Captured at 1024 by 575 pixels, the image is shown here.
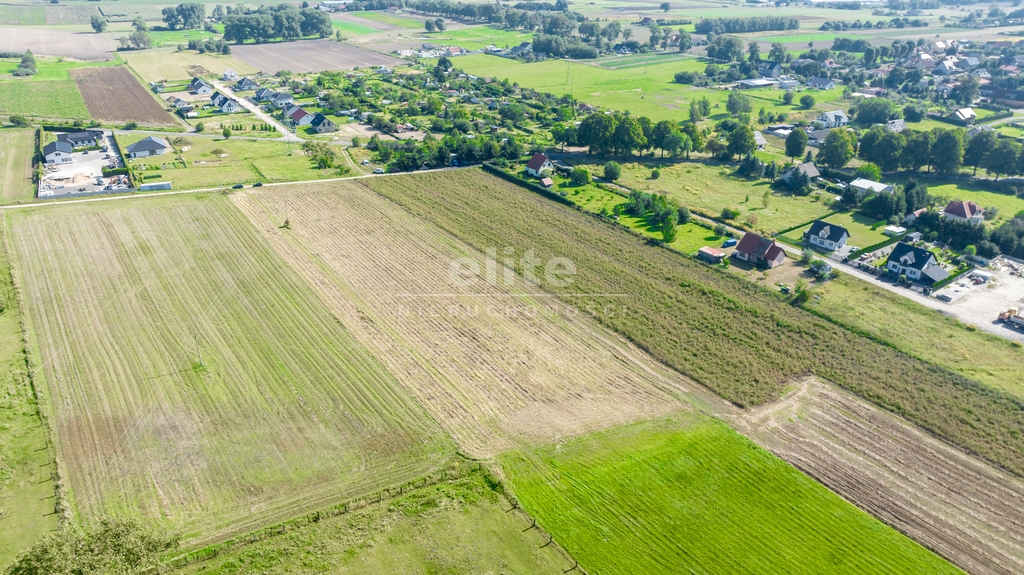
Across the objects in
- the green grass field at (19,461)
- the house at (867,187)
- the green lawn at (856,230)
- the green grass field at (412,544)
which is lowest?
the green grass field at (412,544)

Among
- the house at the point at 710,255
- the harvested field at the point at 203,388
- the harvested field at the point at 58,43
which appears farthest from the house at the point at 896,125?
the harvested field at the point at 58,43

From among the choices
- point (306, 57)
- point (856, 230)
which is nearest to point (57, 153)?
point (306, 57)

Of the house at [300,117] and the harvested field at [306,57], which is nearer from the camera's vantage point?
the house at [300,117]

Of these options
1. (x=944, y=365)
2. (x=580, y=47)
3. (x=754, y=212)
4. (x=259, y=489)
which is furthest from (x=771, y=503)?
(x=580, y=47)

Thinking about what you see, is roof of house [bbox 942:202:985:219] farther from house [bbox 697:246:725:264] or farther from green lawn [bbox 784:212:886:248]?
house [bbox 697:246:725:264]

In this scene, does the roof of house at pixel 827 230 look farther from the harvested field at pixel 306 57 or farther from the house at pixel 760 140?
the harvested field at pixel 306 57

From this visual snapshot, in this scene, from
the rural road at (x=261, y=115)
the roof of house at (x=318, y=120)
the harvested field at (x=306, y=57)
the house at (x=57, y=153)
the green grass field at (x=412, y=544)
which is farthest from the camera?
the harvested field at (x=306, y=57)

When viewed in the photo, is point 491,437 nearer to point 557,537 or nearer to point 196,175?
point 557,537
